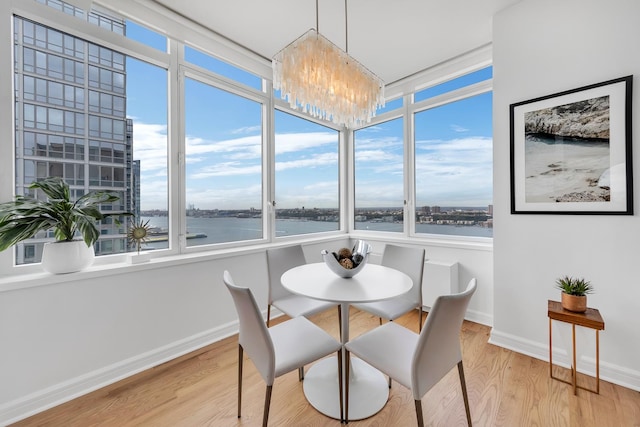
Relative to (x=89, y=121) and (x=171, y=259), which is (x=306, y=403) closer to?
(x=171, y=259)

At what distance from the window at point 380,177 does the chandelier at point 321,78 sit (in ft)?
6.20

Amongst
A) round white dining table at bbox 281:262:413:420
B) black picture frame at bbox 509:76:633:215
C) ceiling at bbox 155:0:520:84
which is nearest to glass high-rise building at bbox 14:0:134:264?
ceiling at bbox 155:0:520:84

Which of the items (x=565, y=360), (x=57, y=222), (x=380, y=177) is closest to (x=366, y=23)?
(x=380, y=177)

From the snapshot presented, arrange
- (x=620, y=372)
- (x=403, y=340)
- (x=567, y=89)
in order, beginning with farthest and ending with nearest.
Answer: (x=567, y=89), (x=620, y=372), (x=403, y=340)

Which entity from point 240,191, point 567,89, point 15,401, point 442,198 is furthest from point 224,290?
point 567,89

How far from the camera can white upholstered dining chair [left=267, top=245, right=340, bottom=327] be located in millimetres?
2107

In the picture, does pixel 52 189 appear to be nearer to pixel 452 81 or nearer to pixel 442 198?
pixel 442 198

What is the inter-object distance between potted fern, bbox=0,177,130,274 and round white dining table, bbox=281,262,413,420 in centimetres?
131

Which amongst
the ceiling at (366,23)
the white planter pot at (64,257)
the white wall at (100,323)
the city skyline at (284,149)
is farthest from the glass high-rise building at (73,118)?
the ceiling at (366,23)

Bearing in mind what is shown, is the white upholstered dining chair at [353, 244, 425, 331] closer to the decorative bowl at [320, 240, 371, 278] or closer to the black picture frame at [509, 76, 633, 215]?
the decorative bowl at [320, 240, 371, 278]

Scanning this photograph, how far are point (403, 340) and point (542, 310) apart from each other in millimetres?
1472

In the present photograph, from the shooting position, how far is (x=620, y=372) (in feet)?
6.14

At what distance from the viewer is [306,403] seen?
171 cm

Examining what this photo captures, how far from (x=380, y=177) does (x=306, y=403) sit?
2.95 meters
